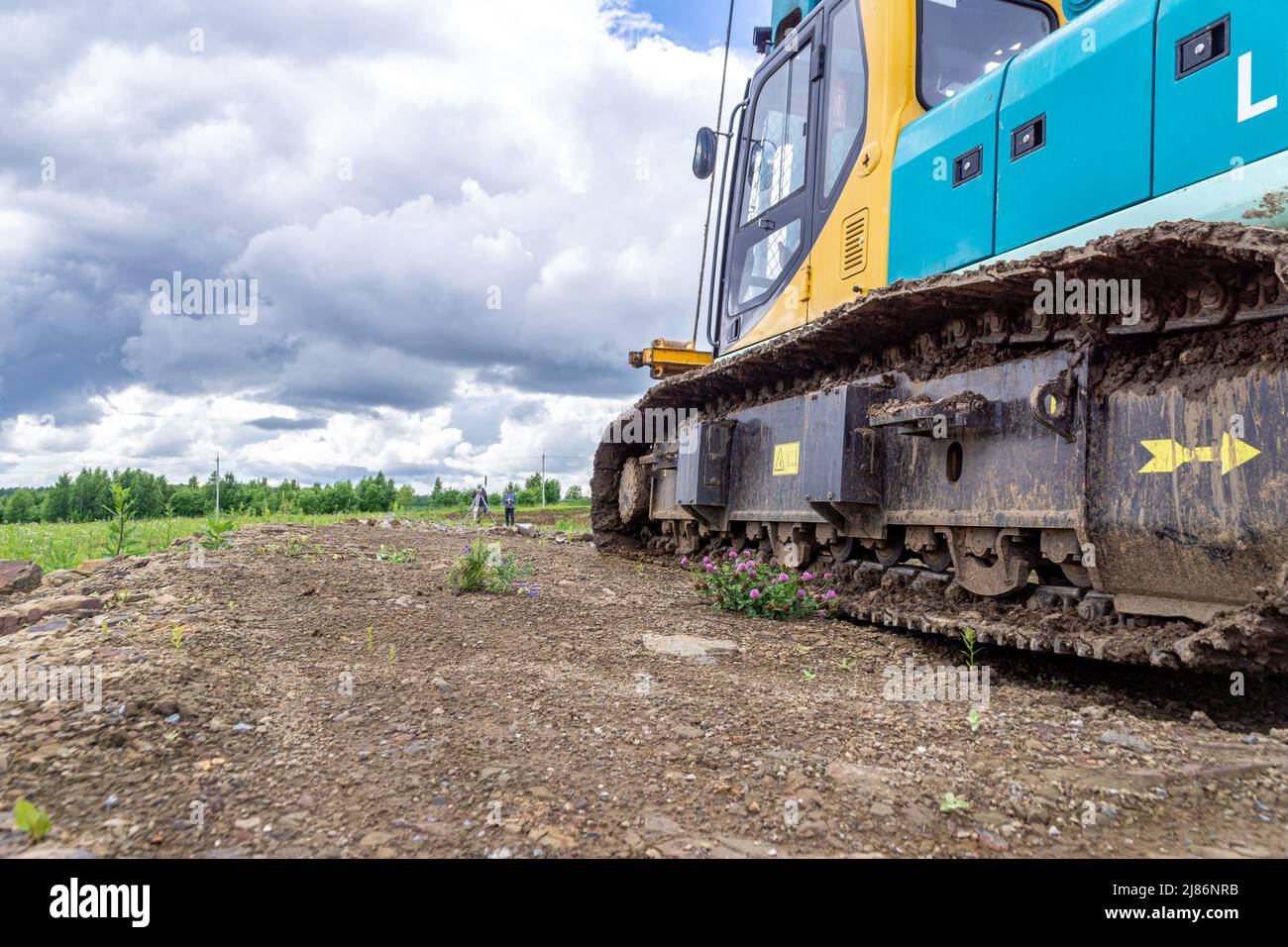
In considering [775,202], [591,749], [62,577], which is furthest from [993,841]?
[62,577]

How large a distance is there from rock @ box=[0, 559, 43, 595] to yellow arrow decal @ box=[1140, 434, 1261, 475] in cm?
680

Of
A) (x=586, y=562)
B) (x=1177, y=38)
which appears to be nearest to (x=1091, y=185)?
(x=1177, y=38)

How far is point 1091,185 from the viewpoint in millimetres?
3848

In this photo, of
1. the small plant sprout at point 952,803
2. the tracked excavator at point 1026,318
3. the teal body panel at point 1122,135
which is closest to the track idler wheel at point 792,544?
the tracked excavator at point 1026,318

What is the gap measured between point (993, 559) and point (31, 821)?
13.6 ft

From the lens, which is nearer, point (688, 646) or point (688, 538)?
point (688, 646)

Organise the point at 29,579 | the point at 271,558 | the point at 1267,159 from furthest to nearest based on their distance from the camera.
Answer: the point at 271,558 → the point at 29,579 → the point at 1267,159

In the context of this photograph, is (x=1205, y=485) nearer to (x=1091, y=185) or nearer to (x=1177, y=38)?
(x=1091, y=185)

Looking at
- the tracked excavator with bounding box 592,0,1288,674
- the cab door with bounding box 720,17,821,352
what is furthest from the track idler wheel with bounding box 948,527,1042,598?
the cab door with bounding box 720,17,821,352

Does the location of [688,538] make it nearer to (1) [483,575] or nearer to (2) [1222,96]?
(1) [483,575]

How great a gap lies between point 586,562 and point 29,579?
480 cm

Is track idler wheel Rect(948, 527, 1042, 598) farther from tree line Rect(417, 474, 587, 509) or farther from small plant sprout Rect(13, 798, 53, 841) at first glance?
tree line Rect(417, 474, 587, 509)

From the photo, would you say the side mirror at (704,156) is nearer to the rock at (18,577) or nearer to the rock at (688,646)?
the rock at (688,646)

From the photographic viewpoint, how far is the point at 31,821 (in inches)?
73.0
